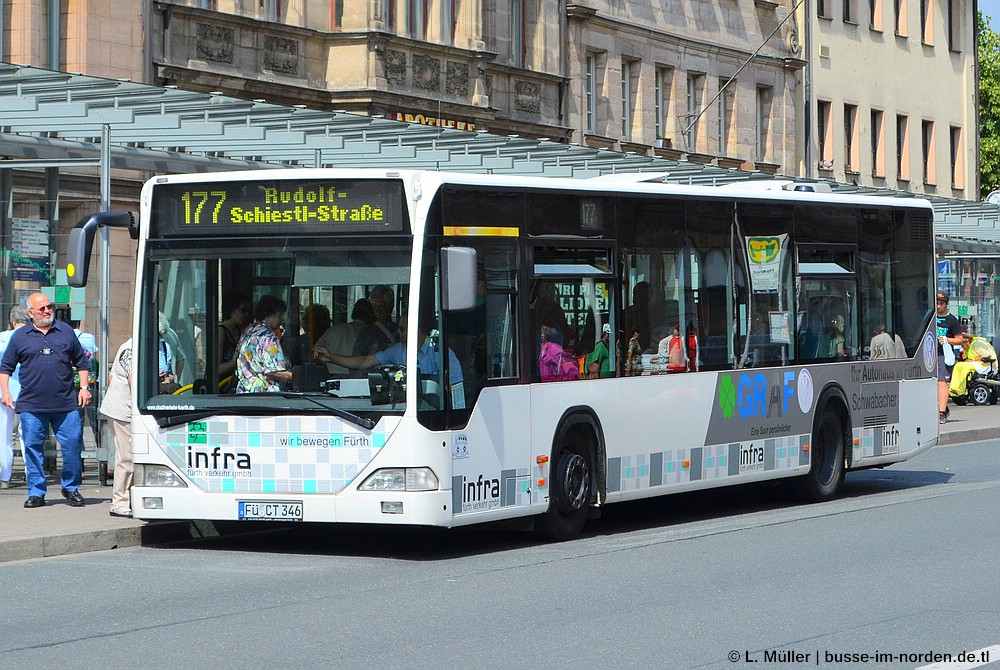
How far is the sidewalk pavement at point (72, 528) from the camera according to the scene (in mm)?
12867

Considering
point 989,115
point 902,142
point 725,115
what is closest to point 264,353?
point 725,115

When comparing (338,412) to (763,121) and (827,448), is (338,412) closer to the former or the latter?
(827,448)

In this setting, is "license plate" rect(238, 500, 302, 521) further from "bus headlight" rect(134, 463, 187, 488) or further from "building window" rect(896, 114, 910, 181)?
"building window" rect(896, 114, 910, 181)

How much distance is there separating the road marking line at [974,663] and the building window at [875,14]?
45890 millimetres

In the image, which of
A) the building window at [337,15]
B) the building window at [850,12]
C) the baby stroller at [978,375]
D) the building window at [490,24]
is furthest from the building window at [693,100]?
the building window at [337,15]

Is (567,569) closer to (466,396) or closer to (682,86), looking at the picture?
(466,396)

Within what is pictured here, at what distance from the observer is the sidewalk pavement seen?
507 inches

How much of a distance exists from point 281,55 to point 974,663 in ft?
83.2

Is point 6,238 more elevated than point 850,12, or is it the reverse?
point 850,12

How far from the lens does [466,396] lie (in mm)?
12523

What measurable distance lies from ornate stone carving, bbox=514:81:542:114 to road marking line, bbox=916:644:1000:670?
99.9ft

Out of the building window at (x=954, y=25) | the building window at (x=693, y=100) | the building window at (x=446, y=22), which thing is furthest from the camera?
the building window at (x=954, y=25)

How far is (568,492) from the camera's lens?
13625mm

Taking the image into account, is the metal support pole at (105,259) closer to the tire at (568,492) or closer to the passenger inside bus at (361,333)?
the passenger inside bus at (361,333)
